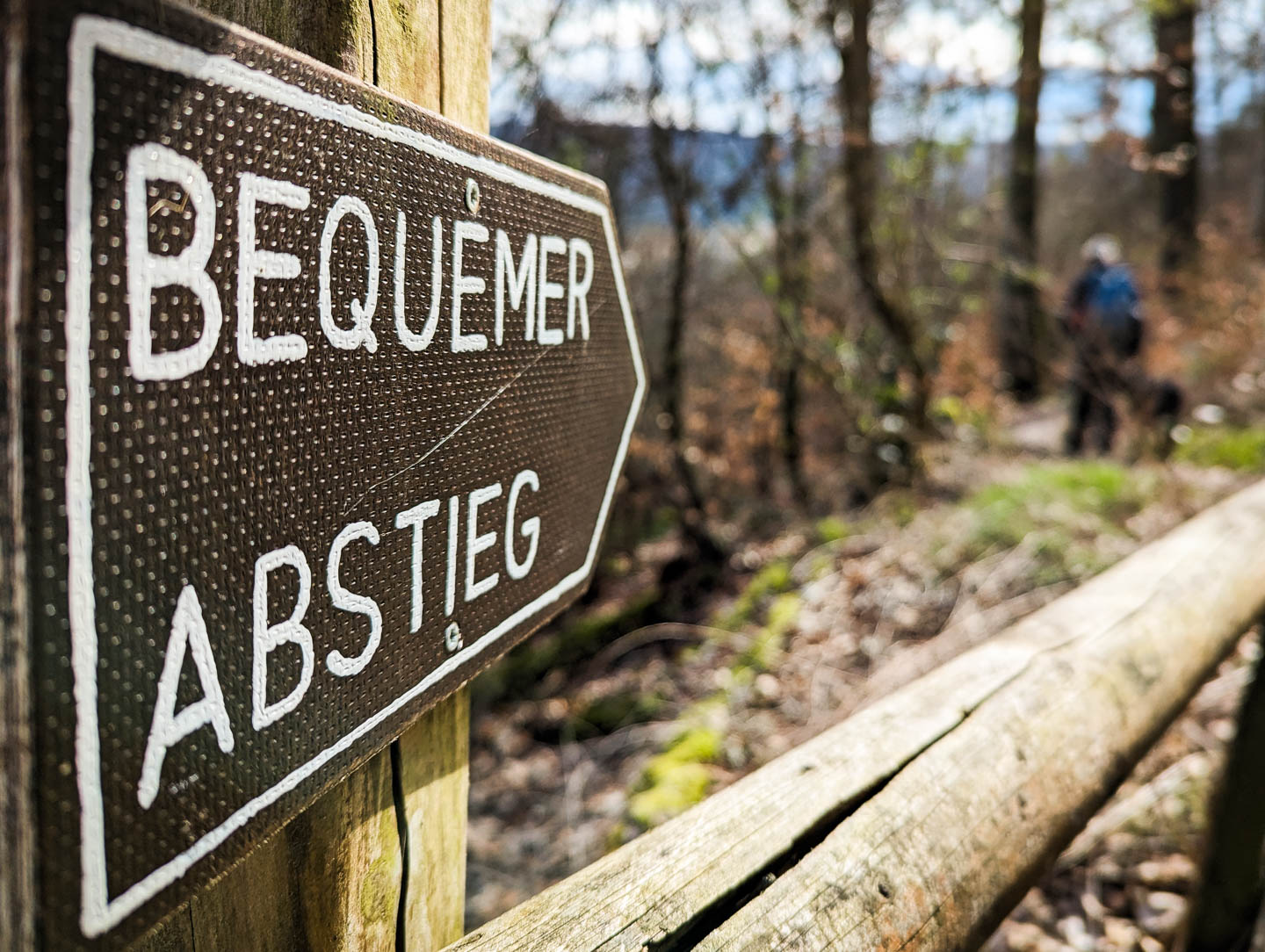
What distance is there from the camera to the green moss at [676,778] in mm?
2914

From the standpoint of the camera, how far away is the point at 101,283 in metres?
0.43

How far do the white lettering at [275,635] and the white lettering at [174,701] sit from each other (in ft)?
0.11

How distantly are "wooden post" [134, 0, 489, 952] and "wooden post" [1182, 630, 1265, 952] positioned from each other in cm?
235

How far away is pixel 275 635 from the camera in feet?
1.86

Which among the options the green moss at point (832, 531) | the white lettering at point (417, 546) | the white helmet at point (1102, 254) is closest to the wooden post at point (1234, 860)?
the white lettering at point (417, 546)

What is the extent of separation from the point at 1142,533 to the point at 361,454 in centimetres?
487

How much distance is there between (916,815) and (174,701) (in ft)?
2.97

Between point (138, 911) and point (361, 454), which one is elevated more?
point (361, 454)

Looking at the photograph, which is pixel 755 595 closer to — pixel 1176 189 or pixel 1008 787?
pixel 1008 787

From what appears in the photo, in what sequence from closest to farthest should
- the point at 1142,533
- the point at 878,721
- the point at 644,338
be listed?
the point at 878,721 → the point at 1142,533 → the point at 644,338

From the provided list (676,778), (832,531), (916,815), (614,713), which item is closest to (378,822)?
(916,815)

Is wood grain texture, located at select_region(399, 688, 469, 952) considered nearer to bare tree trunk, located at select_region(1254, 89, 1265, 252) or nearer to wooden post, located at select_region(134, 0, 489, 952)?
wooden post, located at select_region(134, 0, 489, 952)

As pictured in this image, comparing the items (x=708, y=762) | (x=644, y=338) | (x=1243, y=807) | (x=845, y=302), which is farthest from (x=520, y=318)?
(x=845, y=302)

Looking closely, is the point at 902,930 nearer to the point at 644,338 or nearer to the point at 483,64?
the point at 483,64
